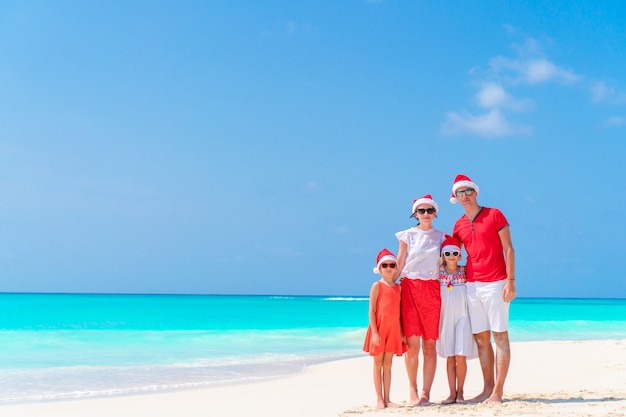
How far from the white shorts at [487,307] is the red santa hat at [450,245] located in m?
0.31

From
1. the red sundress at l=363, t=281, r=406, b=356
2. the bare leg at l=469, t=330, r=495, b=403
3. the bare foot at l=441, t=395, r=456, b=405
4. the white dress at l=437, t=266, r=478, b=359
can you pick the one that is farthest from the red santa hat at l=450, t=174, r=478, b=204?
the bare foot at l=441, t=395, r=456, b=405

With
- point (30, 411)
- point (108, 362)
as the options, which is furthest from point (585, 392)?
point (108, 362)

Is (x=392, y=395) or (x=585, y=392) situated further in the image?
(x=392, y=395)

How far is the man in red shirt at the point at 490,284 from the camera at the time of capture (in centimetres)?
517

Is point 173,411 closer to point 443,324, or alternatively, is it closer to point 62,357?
point 443,324

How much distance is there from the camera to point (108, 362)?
10.9m

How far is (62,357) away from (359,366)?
5.80m

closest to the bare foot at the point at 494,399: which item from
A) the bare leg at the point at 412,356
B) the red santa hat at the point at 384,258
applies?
the bare leg at the point at 412,356

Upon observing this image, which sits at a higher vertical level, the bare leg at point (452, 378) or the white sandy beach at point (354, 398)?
the bare leg at point (452, 378)

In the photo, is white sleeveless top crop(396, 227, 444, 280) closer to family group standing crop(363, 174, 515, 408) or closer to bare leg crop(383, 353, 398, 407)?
family group standing crop(363, 174, 515, 408)

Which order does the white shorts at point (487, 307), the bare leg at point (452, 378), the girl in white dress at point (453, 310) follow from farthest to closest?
1. the bare leg at point (452, 378)
2. the girl in white dress at point (453, 310)
3. the white shorts at point (487, 307)

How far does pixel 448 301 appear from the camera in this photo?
531 cm

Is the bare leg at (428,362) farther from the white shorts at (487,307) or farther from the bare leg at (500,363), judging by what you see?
the bare leg at (500,363)

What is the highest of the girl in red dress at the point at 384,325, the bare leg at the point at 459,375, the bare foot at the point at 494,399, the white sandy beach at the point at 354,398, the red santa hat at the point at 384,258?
the red santa hat at the point at 384,258
